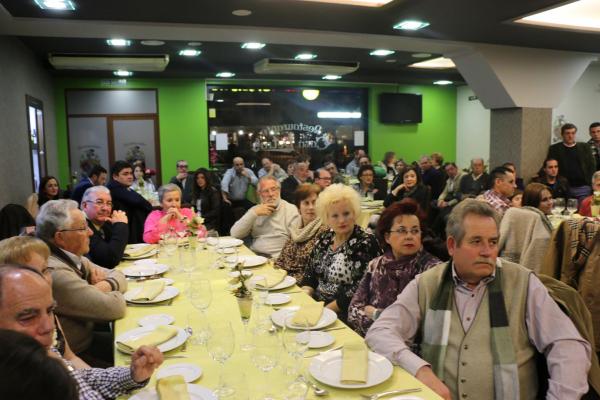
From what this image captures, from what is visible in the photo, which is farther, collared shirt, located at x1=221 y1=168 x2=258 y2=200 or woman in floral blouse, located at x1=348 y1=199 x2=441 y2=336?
collared shirt, located at x1=221 y1=168 x2=258 y2=200

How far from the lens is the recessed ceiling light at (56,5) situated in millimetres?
4762

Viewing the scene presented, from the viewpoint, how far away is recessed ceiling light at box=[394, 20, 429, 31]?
19.7 ft

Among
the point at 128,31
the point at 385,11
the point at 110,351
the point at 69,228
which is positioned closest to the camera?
the point at 69,228

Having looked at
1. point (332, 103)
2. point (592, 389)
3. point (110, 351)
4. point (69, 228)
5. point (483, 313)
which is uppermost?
point (332, 103)

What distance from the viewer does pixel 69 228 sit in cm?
277

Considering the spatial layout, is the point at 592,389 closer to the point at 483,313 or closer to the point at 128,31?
the point at 483,313

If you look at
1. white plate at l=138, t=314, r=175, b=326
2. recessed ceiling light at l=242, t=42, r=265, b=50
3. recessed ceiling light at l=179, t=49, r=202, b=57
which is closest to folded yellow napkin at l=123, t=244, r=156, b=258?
white plate at l=138, t=314, r=175, b=326

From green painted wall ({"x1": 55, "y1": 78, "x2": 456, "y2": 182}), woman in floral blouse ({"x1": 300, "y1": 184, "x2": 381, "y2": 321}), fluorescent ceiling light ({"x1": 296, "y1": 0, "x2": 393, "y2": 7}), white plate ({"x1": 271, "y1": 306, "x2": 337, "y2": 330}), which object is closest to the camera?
white plate ({"x1": 271, "y1": 306, "x2": 337, "y2": 330})

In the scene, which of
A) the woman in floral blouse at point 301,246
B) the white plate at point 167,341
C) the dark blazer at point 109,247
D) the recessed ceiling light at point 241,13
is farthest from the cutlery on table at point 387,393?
the recessed ceiling light at point 241,13

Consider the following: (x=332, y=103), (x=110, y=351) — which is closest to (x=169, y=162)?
(x=332, y=103)

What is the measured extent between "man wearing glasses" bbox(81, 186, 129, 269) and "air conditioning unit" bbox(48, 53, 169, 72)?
473 cm

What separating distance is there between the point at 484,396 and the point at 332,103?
38.0 ft

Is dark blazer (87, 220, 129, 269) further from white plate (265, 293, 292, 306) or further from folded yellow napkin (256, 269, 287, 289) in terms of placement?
white plate (265, 293, 292, 306)

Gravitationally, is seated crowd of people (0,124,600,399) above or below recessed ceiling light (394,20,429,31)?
below
